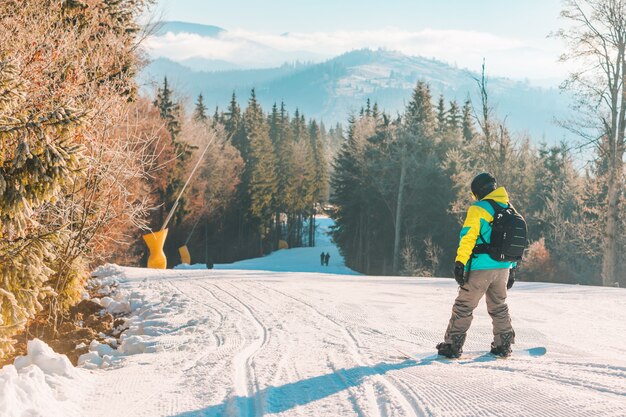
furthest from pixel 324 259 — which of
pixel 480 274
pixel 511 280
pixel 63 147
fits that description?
pixel 63 147

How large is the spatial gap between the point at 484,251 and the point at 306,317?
3.73 m

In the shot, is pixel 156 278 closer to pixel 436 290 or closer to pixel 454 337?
pixel 436 290

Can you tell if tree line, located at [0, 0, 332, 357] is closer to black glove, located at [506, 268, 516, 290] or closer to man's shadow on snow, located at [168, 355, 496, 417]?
man's shadow on snow, located at [168, 355, 496, 417]

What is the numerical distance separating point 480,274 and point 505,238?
1.57 ft

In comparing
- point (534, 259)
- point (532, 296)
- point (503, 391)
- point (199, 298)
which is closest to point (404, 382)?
point (503, 391)

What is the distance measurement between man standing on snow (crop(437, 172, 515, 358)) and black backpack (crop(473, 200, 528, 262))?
0.05 metres

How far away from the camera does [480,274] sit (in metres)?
6.03

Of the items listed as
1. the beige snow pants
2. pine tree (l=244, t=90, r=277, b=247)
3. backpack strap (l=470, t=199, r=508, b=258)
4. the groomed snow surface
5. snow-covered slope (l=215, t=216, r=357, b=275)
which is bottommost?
snow-covered slope (l=215, t=216, r=357, b=275)

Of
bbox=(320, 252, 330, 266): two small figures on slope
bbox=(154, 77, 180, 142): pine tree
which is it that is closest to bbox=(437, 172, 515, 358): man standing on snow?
bbox=(154, 77, 180, 142): pine tree

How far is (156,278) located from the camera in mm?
13977

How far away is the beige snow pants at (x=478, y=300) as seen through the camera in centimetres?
605

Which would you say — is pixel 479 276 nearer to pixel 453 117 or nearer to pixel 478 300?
pixel 478 300

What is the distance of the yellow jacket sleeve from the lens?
597 cm

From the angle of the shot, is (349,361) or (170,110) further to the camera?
(170,110)
